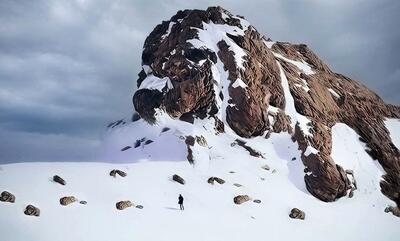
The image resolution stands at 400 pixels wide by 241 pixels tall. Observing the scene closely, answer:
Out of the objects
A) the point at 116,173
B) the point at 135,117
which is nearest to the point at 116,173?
the point at 116,173

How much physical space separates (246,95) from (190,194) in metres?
23.0

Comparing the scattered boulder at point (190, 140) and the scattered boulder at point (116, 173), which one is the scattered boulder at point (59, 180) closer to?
the scattered boulder at point (116, 173)

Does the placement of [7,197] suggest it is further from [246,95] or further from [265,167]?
[246,95]

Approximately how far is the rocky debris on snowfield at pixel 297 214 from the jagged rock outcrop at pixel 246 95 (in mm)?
8452

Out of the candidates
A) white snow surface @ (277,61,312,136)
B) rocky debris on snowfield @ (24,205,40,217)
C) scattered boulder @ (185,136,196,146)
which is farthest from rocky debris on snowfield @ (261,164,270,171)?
rocky debris on snowfield @ (24,205,40,217)

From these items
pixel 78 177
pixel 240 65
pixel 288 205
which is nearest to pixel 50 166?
pixel 78 177

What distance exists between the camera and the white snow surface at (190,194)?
38625mm

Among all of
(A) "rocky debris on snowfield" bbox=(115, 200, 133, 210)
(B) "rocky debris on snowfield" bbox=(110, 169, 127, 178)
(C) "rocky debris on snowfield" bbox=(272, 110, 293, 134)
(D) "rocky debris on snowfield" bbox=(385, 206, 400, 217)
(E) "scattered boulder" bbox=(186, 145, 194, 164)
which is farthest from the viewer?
(C) "rocky debris on snowfield" bbox=(272, 110, 293, 134)

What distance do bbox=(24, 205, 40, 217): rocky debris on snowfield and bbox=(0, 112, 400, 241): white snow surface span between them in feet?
1.64

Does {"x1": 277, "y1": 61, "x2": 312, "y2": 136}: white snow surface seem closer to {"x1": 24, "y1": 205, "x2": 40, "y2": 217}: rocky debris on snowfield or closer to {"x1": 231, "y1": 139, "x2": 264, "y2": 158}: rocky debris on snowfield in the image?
{"x1": 231, "y1": 139, "x2": 264, "y2": 158}: rocky debris on snowfield

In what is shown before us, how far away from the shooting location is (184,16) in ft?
261

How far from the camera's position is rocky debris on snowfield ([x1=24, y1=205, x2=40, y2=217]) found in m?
36.8

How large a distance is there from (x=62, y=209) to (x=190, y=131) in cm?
2607

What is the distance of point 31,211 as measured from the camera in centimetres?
3691
